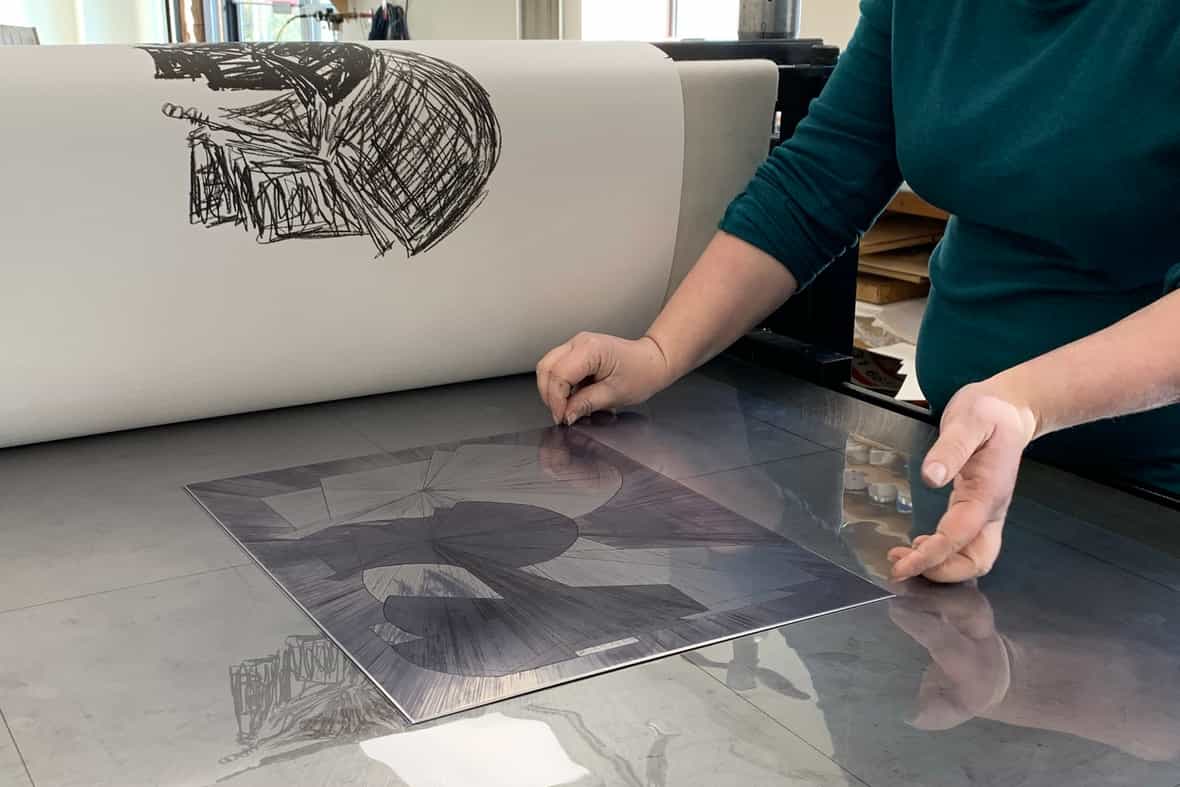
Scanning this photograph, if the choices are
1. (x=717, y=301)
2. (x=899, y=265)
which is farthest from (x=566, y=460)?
(x=899, y=265)

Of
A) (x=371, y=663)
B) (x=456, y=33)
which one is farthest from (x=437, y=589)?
(x=456, y=33)

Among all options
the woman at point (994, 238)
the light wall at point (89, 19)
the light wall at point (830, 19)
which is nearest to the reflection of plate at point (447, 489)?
the woman at point (994, 238)

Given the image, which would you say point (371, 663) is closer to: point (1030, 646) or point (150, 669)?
point (150, 669)

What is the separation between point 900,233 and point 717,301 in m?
1.33

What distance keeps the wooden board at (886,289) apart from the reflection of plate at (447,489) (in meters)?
1.41

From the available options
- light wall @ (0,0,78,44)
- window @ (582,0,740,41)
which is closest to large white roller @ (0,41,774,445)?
window @ (582,0,740,41)

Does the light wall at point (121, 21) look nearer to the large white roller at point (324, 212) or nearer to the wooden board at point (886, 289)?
the wooden board at point (886, 289)

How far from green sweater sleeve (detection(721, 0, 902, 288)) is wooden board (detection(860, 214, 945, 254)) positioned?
119 cm

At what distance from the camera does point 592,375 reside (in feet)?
3.29

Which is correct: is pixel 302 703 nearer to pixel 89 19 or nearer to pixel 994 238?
pixel 994 238

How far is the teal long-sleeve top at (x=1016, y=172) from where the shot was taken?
2.68ft

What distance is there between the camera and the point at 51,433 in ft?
3.05

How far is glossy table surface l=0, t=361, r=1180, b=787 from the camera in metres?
0.53

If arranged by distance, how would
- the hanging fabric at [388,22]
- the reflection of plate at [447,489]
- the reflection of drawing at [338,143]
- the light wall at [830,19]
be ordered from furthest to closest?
the light wall at [830,19] < the hanging fabric at [388,22] < the reflection of drawing at [338,143] < the reflection of plate at [447,489]
